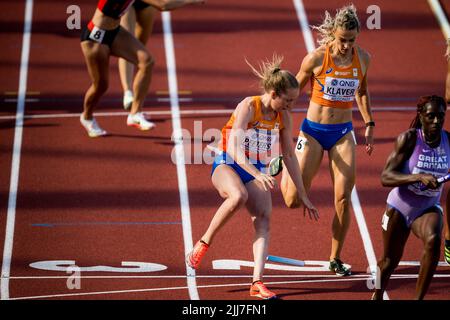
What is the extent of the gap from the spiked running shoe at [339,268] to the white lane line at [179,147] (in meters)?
1.12

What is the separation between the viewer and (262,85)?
740 cm

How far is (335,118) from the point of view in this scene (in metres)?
8.13

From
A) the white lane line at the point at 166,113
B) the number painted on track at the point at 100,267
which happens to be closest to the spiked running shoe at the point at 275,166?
the number painted on track at the point at 100,267

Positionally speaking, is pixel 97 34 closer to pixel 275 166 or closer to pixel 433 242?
pixel 275 166

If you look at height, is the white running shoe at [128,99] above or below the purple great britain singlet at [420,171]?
above

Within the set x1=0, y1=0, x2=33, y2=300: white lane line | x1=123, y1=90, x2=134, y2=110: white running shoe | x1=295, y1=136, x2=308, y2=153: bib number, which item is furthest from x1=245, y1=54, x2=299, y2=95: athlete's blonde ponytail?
x1=123, y1=90, x2=134, y2=110: white running shoe

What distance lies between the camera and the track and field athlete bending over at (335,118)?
26.3 ft

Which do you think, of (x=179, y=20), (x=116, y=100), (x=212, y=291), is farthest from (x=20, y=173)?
(x=179, y=20)

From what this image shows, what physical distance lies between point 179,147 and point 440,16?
504 cm

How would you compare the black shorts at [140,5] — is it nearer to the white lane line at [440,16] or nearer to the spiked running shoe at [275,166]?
the white lane line at [440,16]

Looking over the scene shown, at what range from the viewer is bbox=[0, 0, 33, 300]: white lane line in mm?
8281

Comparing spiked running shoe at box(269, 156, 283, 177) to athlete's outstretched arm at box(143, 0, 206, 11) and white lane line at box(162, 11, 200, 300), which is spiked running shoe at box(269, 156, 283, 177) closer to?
white lane line at box(162, 11, 200, 300)

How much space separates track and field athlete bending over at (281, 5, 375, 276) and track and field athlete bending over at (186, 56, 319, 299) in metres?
0.58

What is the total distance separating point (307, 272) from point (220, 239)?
39.0 inches
